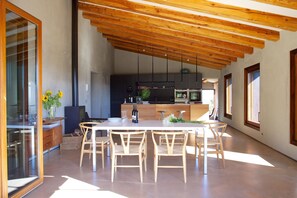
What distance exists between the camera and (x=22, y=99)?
11.0 feet

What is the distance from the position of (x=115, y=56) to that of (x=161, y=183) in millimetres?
9630

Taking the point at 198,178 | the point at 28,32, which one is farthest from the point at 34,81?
the point at 198,178

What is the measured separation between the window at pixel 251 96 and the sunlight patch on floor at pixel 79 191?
540 cm

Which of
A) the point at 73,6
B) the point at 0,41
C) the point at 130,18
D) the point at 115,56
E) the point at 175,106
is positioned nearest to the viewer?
the point at 0,41

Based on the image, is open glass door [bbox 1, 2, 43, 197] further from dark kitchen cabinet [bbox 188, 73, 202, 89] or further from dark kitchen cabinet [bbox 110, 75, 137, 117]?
dark kitchen cabinet [bbox 188, 73, 202, 89]

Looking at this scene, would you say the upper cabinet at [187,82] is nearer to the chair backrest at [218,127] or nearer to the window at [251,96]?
the window at [251,96]

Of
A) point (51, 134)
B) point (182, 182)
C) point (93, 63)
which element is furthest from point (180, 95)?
point (182, 182)

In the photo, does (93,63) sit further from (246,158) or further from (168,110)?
(246,158)

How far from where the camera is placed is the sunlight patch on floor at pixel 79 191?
9.92 ft

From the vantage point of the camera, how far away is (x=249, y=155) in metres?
5.03

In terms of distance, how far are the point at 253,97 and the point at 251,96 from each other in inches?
4.5

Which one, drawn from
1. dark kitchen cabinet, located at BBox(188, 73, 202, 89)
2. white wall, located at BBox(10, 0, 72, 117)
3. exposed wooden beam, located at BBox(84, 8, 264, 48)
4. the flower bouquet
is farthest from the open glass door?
dark kitchen cabinet, located at BBox(188, 73, 202, 89)

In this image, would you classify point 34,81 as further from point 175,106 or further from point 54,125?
point 175,106

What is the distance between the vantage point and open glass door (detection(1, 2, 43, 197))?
308cm
